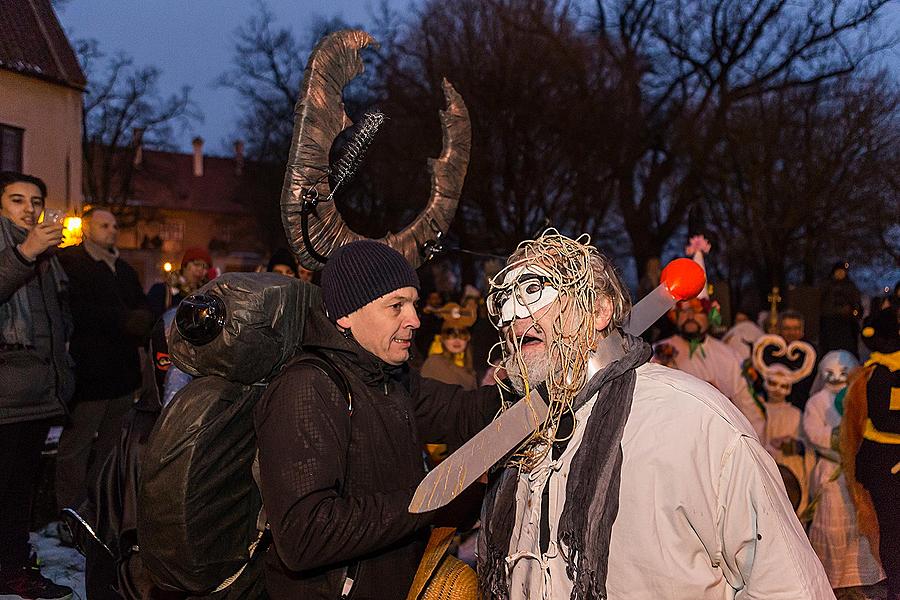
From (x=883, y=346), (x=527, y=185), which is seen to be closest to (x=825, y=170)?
(x=527, y=185)

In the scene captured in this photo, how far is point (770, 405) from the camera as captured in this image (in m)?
7.02

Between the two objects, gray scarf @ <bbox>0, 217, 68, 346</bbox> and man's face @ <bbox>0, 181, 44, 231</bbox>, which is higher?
man's face @ <bbox>0, 181, 44, 231</bbox>

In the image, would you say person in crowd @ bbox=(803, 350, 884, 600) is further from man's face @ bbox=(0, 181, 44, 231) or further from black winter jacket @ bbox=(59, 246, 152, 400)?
man's face @ bbox=(0, 181, 44, 231)

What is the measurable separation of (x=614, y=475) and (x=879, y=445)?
3.51 metres

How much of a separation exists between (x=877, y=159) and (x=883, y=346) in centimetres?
1837

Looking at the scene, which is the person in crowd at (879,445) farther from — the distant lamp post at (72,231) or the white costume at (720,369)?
the distant lamp post at (72,231)

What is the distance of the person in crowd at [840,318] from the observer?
33.9 ft

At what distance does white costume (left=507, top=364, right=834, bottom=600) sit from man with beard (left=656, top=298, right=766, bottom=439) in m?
5.22

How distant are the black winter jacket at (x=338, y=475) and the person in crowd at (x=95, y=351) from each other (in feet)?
10.9

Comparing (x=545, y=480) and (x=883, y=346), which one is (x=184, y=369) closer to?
(x=545, y=480)

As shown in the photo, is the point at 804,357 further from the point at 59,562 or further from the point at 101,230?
the point at 59,562

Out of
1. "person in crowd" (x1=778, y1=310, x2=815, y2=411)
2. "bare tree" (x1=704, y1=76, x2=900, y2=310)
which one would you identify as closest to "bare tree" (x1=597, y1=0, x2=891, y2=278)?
"bare tree" (x1=704, y1=76, x2=900, y2=310)

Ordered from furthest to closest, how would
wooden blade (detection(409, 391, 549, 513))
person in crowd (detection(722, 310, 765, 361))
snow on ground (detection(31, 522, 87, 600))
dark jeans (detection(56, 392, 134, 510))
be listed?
person in crowd (detection(722, 310, 765, 361)) → dark jeans (detection(56, 392, 134, 510)) → snow on ground (detection(31, 522, 87, 600)) → wooden blade (detection(409, 391, 549, 513))

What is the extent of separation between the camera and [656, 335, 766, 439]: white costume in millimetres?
6898
